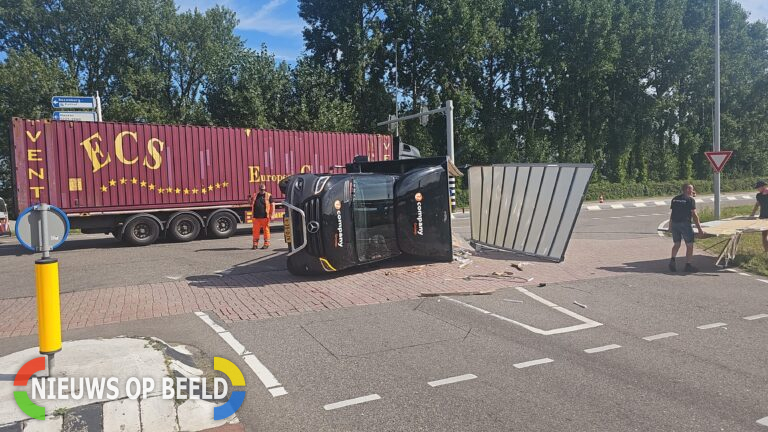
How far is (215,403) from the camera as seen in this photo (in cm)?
431

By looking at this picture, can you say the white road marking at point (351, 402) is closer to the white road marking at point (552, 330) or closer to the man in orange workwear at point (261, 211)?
the white road marking at point (552, 330)

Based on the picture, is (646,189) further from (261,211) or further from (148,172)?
(148,172)

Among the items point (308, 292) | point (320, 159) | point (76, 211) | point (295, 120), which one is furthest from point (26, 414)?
point (295, 120)

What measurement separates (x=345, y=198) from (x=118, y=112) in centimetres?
2790

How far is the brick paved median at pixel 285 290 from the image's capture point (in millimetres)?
7270

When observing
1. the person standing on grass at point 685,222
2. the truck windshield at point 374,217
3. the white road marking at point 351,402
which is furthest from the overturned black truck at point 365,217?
the white road marking at point 351,402

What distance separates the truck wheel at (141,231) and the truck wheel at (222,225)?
158cm

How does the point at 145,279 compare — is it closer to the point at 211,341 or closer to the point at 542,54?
the point at 211,341

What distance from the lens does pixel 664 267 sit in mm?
10477

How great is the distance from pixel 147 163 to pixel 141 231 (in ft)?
6.40

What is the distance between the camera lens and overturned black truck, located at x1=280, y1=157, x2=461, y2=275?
893cm

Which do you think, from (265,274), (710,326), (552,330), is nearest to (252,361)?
(552,330)

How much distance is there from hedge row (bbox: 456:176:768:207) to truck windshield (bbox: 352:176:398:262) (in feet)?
74.2

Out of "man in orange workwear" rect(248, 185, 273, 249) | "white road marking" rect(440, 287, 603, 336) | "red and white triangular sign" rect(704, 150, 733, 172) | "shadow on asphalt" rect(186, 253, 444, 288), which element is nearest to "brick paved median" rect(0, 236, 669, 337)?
"shadow on asphalt" rect(186, 253, 444, 288)
